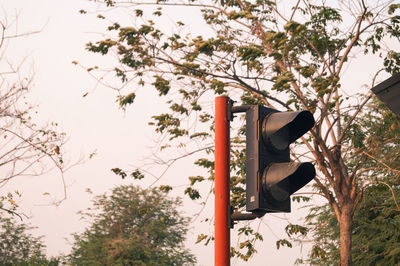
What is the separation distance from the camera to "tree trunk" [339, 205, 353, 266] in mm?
15617

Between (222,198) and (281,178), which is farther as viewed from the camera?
(222,198)

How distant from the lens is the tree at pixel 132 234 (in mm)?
39625

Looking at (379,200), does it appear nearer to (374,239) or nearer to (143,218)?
(374,239)

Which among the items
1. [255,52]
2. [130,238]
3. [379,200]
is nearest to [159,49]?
[255,52]

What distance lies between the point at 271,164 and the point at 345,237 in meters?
13.1

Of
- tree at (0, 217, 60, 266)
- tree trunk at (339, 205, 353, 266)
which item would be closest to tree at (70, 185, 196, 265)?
tree at (0, 217, 60, 266)

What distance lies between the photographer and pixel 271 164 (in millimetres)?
3533

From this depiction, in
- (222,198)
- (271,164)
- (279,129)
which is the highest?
(279,129)

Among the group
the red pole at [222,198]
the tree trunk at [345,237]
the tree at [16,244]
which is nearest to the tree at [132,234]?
the tree at [16,244]

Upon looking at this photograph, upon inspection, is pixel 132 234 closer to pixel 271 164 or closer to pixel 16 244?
pixel 16 244

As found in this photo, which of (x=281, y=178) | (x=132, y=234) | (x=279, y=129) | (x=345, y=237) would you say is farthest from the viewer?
(x=132, y=234)

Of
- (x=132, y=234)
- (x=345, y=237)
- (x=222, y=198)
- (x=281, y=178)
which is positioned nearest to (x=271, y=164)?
(x=281, y=178)

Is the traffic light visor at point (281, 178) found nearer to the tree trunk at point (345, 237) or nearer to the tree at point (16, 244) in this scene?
the tree trunk at point (345, 237)

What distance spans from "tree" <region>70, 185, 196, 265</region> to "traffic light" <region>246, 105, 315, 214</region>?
36621 millimetres
